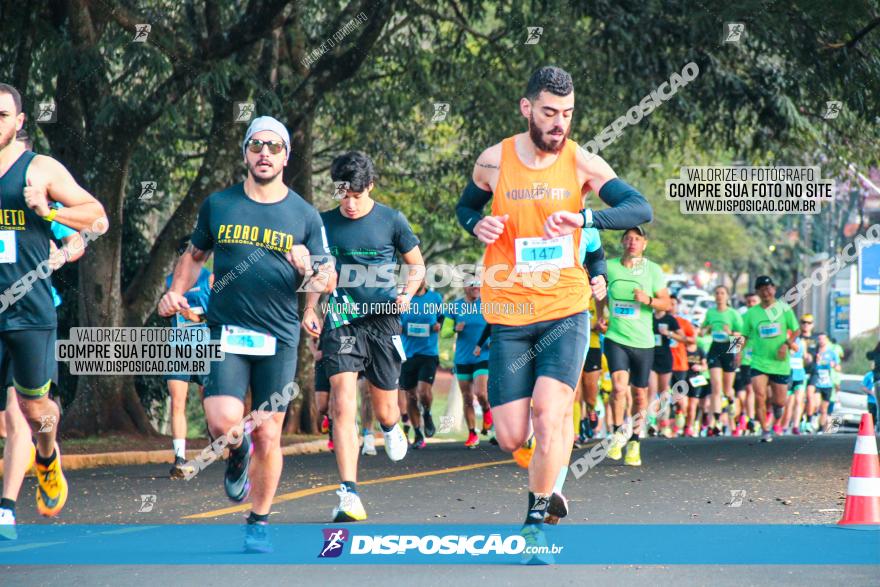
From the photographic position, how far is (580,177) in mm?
7477

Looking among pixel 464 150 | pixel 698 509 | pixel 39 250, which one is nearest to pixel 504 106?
pixel 464 150

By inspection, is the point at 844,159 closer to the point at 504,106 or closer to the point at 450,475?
the point at 504,106

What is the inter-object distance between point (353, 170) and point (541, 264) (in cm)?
241

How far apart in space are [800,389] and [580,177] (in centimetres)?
2041

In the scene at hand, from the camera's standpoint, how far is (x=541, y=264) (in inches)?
292

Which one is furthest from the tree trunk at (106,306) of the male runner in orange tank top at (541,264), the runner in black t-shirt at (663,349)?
the male runner in orange tank top at (541,264)

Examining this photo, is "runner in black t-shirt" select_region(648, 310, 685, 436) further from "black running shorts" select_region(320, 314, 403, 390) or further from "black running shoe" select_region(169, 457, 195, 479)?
"black running shorts" select_region(320, 314, 403, 390)

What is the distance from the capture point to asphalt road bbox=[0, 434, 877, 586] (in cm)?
675

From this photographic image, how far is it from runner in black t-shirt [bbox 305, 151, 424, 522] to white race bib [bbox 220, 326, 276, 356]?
6.60ft

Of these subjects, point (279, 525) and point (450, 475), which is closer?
point (279, 525)

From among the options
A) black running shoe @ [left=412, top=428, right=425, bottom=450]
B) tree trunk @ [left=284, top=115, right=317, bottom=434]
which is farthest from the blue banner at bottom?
tree trunk @ [left=284, top=115, right=317, bottom=434]

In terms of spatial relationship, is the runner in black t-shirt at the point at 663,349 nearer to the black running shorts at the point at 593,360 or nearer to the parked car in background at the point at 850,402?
the black running shorts at the point at 593,360

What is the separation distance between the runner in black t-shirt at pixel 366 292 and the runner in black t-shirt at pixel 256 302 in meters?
1.89

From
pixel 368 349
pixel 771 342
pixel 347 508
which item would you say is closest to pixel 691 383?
pixel 771 342
